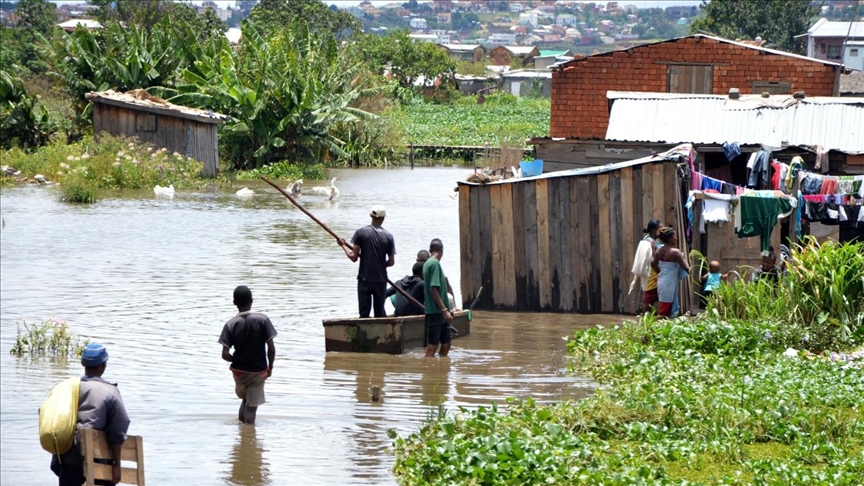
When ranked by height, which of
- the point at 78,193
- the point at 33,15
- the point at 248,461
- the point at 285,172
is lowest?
the point at 248,461

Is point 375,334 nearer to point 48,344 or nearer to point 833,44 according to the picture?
point 48,344

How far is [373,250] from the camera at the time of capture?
41.5 ft

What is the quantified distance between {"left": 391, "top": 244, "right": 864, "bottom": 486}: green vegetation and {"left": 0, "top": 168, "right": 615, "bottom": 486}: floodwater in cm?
55

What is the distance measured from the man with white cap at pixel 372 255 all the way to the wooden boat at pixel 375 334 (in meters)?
A: 0.29

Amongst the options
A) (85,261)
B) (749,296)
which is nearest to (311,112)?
(85,261)

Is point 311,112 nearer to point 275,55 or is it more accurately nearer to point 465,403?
point 275,55

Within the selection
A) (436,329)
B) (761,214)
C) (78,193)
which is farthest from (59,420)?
(78,193)

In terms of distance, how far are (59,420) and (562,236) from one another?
9.64 metres

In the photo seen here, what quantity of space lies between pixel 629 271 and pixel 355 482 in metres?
7.82

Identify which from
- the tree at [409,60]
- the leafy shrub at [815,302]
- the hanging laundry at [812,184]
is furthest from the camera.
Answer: the tree at [409,60]

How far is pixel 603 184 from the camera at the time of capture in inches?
603

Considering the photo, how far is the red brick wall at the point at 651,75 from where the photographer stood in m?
27.0

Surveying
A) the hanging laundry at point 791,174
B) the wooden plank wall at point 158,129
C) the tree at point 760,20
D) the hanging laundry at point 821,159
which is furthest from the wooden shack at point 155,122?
the tree at point 760,20

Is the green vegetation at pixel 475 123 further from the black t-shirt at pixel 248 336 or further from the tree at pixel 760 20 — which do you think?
the black t-shirt at pixel 248 336
